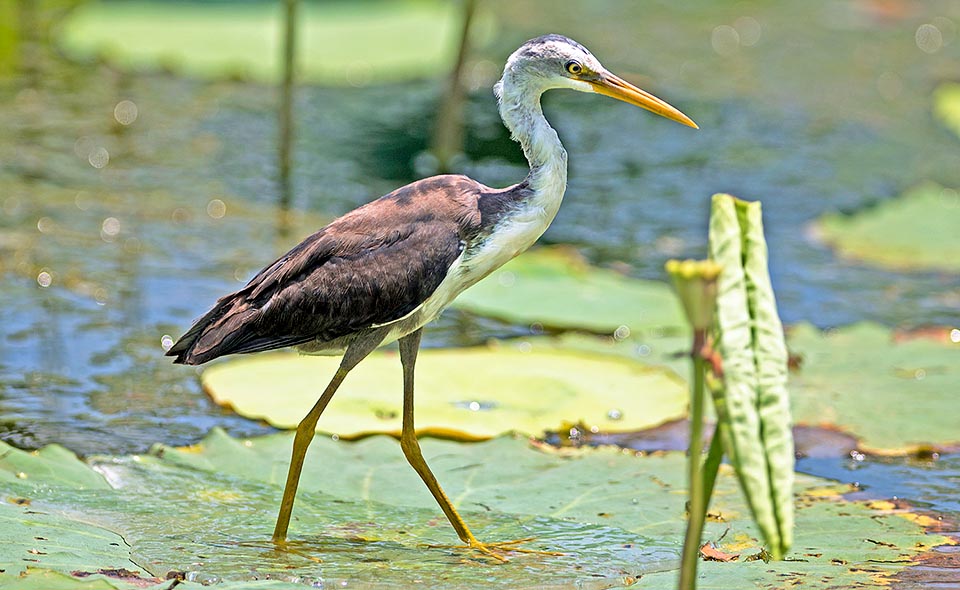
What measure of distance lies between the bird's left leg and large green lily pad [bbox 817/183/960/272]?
4.78 meters

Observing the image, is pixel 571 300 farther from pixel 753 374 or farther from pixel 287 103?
pixel 753 374

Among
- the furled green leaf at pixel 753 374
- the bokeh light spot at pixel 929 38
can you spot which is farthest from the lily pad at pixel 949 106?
the furled green leaf at pixel 753 374

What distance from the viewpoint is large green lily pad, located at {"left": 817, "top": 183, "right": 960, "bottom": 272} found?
339 inches

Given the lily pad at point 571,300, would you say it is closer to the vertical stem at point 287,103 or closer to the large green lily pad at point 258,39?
the vertical stem at point 287,103

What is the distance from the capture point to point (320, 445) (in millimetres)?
5469

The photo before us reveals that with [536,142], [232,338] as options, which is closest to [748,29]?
[536,142]

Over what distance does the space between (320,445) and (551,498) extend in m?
1.01

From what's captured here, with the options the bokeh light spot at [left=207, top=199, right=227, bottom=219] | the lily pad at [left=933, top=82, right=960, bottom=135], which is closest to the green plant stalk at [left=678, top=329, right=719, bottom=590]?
the bokeh light spot at [left=207, top=199, right=227, bottom=219]

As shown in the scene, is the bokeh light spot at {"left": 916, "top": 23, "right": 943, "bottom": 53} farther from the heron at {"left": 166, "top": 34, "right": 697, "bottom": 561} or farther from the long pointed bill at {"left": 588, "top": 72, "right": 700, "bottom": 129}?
the heron at {"left": 166, "top": 34, "right": 697, "bottom": 561}

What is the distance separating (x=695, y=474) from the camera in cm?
296

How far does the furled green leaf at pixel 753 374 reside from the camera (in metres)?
2.83

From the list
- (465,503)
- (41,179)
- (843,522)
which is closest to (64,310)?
(41,179)

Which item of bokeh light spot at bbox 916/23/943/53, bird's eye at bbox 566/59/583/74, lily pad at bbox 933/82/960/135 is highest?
bokeh light spot at bbox 916/23/943/53

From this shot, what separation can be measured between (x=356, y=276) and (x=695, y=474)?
1966 mm
